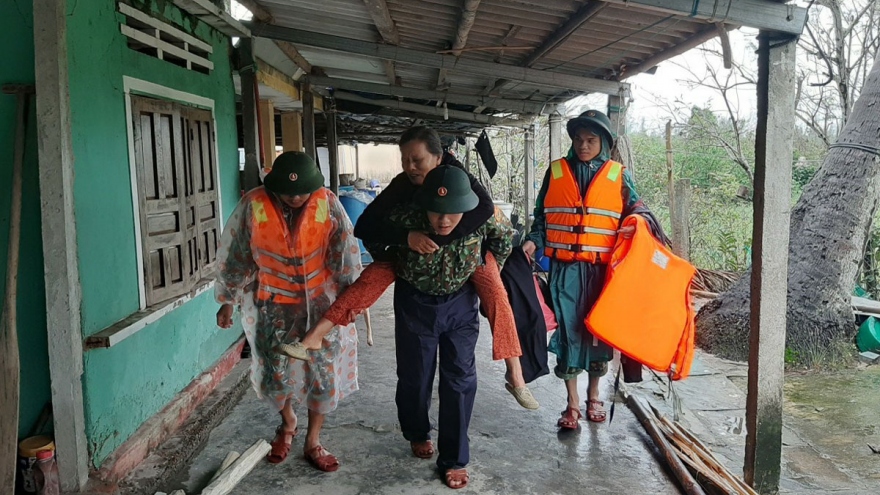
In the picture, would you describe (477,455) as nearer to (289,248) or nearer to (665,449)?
(665,449)

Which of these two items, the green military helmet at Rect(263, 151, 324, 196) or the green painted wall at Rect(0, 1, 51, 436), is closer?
the green painted wall at Rect(0, 1, 51, 436)

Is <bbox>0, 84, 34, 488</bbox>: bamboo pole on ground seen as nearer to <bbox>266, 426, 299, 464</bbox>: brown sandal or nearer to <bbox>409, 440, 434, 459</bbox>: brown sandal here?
<bbox>266, 426, 299, 464</bbox>: brown sandal

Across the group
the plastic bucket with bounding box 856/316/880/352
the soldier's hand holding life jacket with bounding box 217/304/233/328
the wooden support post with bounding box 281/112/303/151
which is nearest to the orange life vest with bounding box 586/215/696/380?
the soldier's hand holding life jacket with bounding box 217/304/233/328

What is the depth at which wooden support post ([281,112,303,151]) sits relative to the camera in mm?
8250

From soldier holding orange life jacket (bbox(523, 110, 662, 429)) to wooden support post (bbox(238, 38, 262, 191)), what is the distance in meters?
2.43

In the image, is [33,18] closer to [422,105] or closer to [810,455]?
[810,455]

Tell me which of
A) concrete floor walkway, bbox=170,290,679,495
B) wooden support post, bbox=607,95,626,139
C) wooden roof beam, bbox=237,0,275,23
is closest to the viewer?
concrete floor walkway, bbox=170,290,679,495

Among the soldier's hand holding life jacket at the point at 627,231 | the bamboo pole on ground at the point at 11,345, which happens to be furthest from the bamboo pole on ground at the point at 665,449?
the bamboo pole on ground at the point at 11,345

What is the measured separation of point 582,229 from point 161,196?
8.47 feet

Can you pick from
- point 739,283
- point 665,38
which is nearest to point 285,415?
point 665,38

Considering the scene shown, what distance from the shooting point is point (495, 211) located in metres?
3.11

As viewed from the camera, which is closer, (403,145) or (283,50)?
(403,145)

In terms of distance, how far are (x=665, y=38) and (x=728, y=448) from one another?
109 inches

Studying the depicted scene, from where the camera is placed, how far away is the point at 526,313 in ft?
11.2
